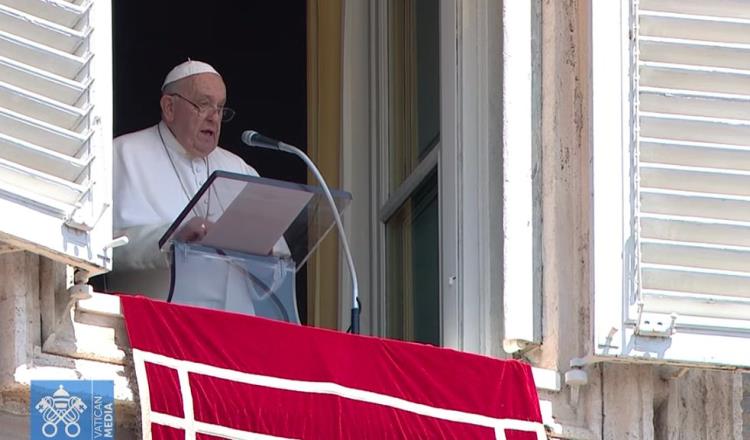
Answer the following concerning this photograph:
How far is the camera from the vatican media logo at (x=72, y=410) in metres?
6.50

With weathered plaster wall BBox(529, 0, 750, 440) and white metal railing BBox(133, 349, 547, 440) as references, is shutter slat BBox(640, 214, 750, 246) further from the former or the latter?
white metal railing BBox(133, 349, 547, 440)

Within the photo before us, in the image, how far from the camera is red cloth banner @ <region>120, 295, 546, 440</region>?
662 cm

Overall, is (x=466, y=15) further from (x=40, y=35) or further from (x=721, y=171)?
(x=40, y=35)

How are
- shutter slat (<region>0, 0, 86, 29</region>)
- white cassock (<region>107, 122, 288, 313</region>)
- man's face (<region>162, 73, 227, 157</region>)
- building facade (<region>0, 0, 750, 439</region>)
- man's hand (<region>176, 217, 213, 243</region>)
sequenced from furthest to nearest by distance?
man's face (<region>162, 73, 227, 157</region>) → white cassock (<region>107, 122, 288, 313</region>) → man's hand (<region>176, 217, 213, 243</region>) → shutter slat (<region>0, 0, 86, 29</region>) → building facade (<region>0, 0, 750, 439</region>)

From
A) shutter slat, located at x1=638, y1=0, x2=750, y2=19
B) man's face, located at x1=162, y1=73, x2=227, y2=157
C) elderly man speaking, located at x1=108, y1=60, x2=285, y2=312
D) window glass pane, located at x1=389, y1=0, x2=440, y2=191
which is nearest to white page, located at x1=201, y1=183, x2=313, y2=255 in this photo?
elderly man speaking, located at x1=108, y1=60, x2=285, y2=312

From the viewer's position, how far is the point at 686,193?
7.19 m

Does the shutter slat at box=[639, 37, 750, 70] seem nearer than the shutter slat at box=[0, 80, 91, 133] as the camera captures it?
No

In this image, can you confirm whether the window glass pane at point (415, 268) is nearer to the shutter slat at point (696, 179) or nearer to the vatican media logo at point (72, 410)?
the shutter slat at point (696, 179)

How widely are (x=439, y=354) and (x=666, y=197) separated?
0.72m

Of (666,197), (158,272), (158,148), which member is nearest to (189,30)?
(158,148)

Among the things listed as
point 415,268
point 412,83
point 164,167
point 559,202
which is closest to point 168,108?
point 164,167

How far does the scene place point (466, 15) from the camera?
7.68m

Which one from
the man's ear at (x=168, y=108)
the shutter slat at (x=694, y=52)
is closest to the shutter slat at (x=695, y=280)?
the shutter slat at (x=694, y=52)

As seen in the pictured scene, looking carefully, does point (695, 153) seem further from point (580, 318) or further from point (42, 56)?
point (42, 56)
